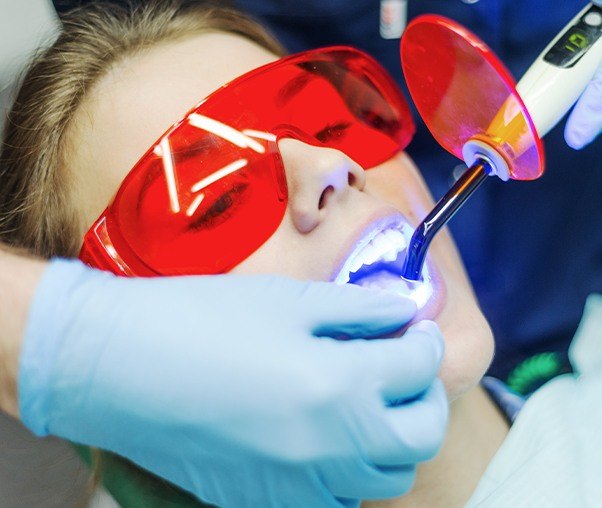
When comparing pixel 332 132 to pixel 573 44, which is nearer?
pixel 573 44

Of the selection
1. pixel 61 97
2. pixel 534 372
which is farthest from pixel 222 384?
pixel 534 372

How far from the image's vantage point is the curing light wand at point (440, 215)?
3.24 feet

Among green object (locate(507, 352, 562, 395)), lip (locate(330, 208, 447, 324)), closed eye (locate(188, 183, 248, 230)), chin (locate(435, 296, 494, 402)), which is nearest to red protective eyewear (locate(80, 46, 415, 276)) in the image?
closed eye (locate(188, 183, 248, 230))

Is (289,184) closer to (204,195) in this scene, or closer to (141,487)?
(204,195)

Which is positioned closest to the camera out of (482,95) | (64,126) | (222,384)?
(222,384)

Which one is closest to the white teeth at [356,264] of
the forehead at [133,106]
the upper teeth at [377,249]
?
the upper teeth at [377,249]

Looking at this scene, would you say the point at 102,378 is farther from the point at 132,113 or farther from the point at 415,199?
the point at 415,199

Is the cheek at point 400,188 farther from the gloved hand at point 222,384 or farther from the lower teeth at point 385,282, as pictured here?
the gloved hand at point 222,384

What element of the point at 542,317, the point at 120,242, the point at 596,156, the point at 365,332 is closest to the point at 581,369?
the point at 542,317

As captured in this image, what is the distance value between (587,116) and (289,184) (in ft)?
1.69

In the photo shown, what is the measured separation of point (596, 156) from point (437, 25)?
25.4 inches

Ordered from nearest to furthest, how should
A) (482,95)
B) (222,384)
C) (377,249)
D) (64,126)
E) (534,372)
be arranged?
(222,384)
(482,95)
(377,249)
(64,126)
(534,372)

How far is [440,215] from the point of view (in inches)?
40.1

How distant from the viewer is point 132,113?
1.08m
